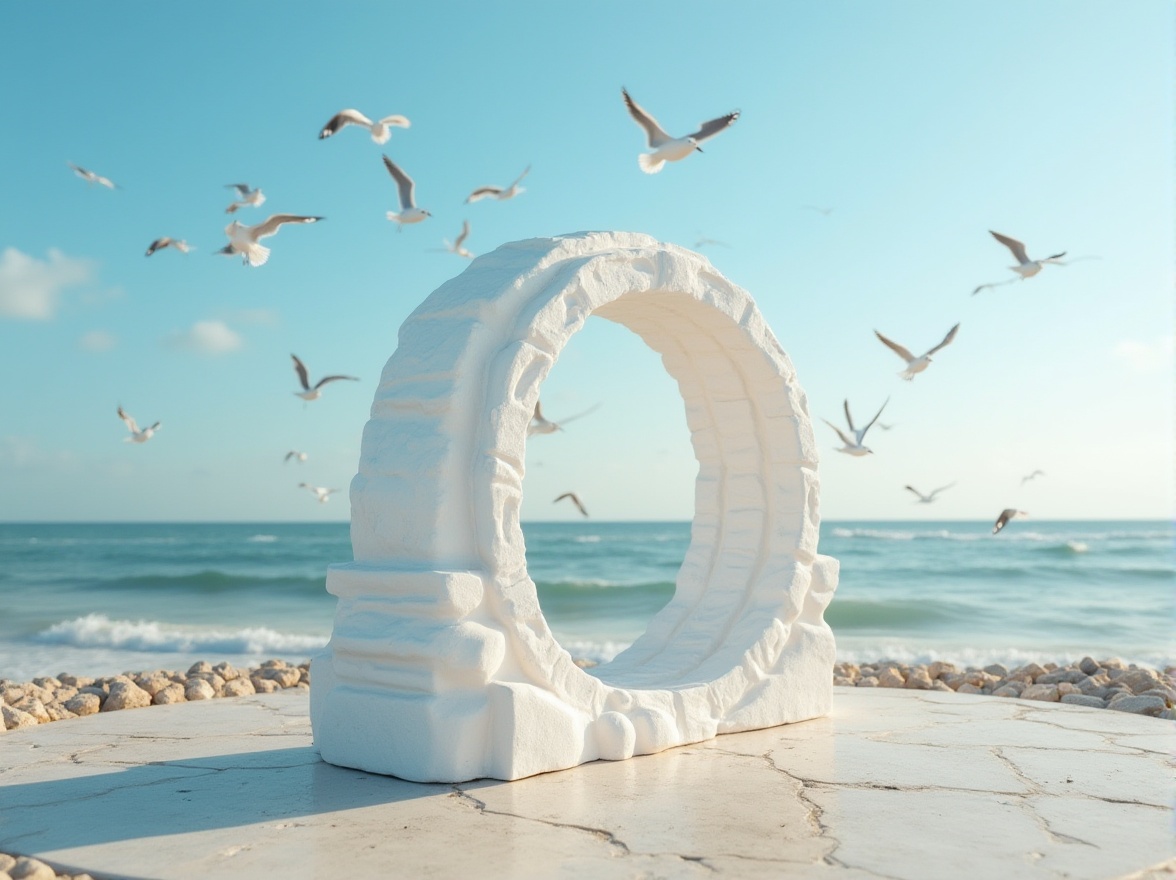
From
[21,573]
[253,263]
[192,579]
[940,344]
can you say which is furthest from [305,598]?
[940,344]

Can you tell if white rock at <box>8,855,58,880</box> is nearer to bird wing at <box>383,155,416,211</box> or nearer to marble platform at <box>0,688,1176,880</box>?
marble platform at <box>0,688,1176,880</box>

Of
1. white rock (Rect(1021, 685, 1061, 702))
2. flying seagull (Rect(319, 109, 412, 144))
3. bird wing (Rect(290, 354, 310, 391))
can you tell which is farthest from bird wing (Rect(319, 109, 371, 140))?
white rock (Rect(1021, 685, 1061, 702))

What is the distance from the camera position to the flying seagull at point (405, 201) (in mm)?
6906

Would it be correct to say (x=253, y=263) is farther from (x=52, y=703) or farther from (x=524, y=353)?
(x=524, y=353)

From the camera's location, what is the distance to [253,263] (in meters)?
6.62

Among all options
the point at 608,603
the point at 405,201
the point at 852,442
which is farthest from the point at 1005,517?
the point at 608,603

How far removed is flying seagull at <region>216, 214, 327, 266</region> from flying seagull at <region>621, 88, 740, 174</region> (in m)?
1.92

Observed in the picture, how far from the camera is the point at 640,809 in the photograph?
11.0ft

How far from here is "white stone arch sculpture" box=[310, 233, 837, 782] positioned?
3.64 metres

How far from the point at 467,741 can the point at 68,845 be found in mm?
1247

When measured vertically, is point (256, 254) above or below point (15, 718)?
above

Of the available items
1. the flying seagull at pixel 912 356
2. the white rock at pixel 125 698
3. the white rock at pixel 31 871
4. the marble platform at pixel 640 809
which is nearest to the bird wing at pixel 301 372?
the white rock at pixel 125 698

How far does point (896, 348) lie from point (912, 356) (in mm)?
113

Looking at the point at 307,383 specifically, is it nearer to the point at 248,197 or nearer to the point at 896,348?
the point at 248,197
